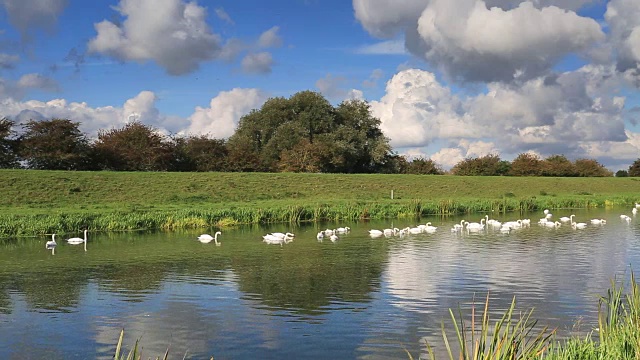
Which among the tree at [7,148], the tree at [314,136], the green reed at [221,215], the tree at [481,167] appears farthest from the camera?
the tree at [481,167]

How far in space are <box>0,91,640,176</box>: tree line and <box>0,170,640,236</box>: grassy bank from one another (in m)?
10.1

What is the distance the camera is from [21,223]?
3173cm

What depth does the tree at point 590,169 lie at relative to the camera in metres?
97.2

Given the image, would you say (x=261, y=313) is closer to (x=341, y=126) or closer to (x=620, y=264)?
(x=620, y=264)

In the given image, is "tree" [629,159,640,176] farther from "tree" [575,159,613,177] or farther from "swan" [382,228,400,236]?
"swan" [382,228,400,236]

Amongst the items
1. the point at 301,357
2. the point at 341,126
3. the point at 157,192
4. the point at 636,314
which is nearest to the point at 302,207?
the point at 157,192

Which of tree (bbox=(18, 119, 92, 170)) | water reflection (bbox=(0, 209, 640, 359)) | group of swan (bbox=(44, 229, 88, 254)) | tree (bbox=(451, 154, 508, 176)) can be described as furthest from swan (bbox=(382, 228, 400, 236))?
tree (bbox=(451, 154, 508, 176))

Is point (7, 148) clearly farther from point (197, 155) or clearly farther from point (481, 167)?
point (481, 167)

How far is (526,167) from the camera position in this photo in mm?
95812

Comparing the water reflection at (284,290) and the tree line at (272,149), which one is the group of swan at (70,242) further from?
the tree line at (272,149)

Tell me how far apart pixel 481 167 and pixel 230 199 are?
53.8 m

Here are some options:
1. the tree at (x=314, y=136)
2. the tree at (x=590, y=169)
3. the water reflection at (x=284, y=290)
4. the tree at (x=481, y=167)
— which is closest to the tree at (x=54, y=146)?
the tree at (x=314, y=136)

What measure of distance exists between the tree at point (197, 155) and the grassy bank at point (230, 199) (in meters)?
11.7

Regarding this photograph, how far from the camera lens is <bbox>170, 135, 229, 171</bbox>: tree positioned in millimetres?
70562
